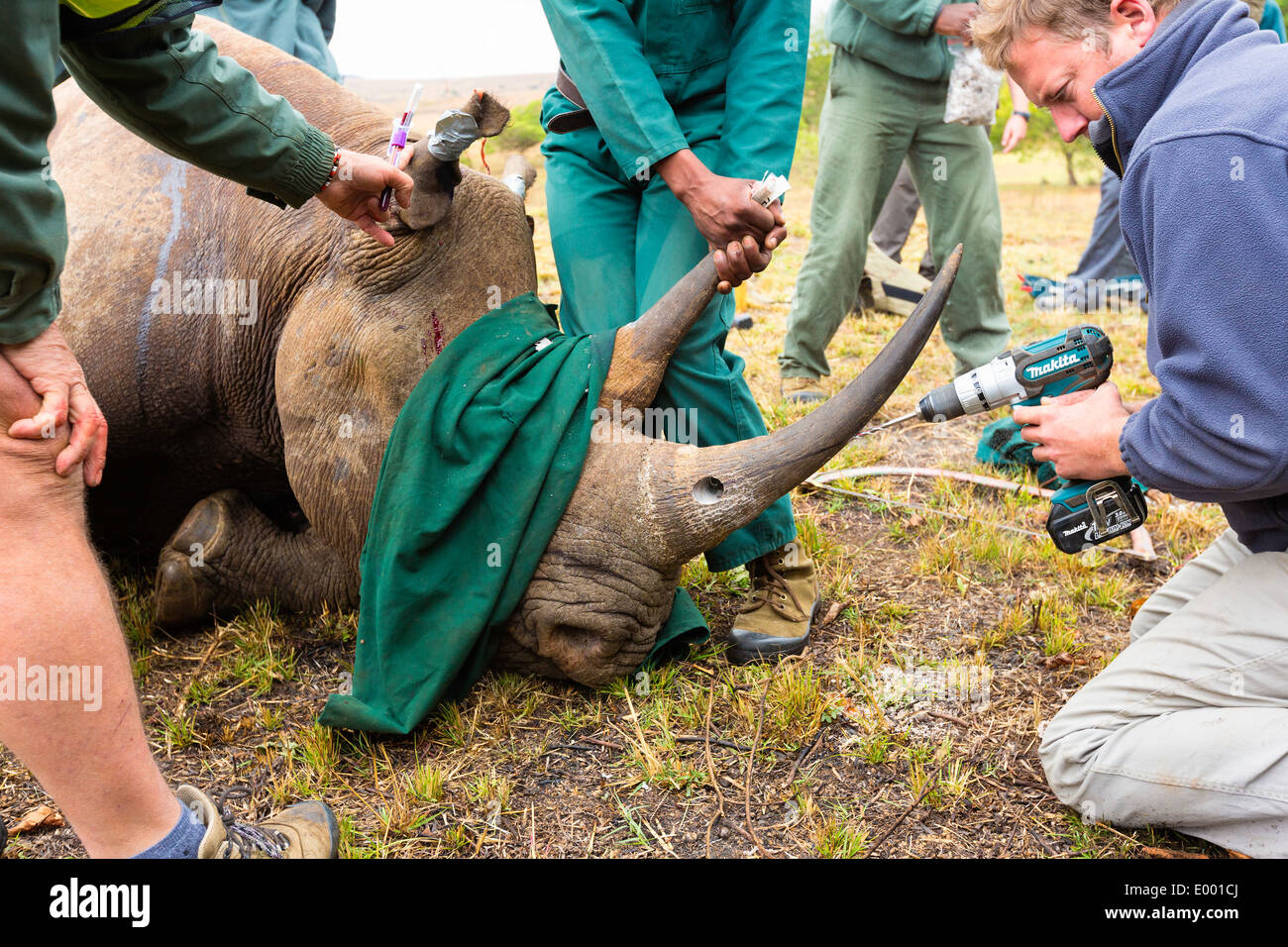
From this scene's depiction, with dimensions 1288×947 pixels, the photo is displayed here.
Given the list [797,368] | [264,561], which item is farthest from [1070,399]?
[797,368]

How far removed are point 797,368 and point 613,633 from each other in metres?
3.55

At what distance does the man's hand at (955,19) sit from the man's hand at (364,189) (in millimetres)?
3604

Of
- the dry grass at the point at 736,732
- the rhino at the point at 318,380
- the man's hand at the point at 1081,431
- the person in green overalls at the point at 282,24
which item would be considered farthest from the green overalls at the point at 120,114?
the person in green overalls at the point at 282,24

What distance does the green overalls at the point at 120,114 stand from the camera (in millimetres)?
1976

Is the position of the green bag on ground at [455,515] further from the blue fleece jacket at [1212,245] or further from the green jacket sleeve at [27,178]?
the blue fleece jacket at [1212,245]

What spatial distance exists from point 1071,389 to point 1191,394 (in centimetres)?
65

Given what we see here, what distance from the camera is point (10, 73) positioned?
1940 millimetres

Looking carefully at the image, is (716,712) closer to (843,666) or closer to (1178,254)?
(843,666)

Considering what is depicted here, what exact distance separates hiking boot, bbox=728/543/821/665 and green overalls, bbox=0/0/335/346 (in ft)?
6.51

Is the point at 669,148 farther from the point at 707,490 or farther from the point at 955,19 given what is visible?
the point at 955,19

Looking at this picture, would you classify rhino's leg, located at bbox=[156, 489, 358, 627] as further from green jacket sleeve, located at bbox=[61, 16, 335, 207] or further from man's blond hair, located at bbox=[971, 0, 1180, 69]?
man's blond hair, located at bbox=[971, 0, 1180, 69]

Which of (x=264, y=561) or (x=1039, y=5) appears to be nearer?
(x=1039, y=5)

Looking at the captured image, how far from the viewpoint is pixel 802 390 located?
630 centimetres

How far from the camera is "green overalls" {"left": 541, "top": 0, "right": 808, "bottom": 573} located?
138 inches
